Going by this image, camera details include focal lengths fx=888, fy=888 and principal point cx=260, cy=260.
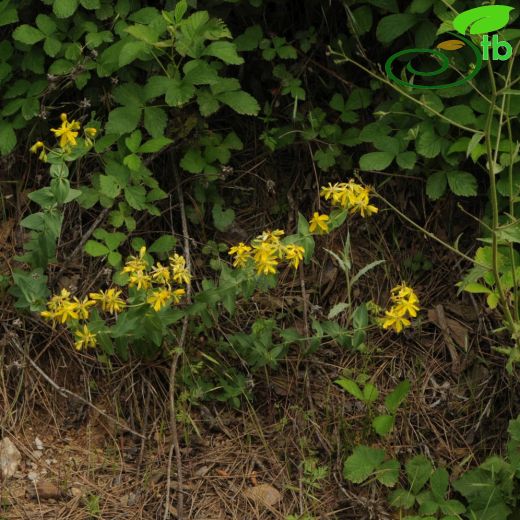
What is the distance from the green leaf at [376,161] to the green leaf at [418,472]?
98 centimetres

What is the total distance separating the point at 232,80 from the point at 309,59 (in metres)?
0.41

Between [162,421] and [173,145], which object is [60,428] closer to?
[162,421]

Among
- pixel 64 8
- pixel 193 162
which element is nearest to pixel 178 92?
pixel 193 162

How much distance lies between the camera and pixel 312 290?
324cm

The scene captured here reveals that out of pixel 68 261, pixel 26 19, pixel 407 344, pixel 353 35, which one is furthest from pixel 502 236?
pixel 26 19

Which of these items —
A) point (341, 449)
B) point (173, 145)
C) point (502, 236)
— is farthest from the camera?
point (173, 145)

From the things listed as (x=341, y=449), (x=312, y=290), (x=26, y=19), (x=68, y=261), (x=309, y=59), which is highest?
(x=26, y=19)

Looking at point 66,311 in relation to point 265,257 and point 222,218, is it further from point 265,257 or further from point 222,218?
point 222,218

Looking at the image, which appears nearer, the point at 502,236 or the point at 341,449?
the point at 502,236

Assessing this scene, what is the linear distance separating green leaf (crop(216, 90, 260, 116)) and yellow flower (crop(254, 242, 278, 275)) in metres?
0.57

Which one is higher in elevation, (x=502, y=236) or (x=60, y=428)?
(x=502, y=236)

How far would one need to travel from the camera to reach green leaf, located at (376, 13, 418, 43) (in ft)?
9.80

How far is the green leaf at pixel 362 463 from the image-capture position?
2.72 metres

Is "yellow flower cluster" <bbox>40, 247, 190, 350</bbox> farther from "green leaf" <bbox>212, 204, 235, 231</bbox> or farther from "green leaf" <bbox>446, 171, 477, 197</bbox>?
"green leaf" <bbox>446, 171, 477, 197</bbox>
